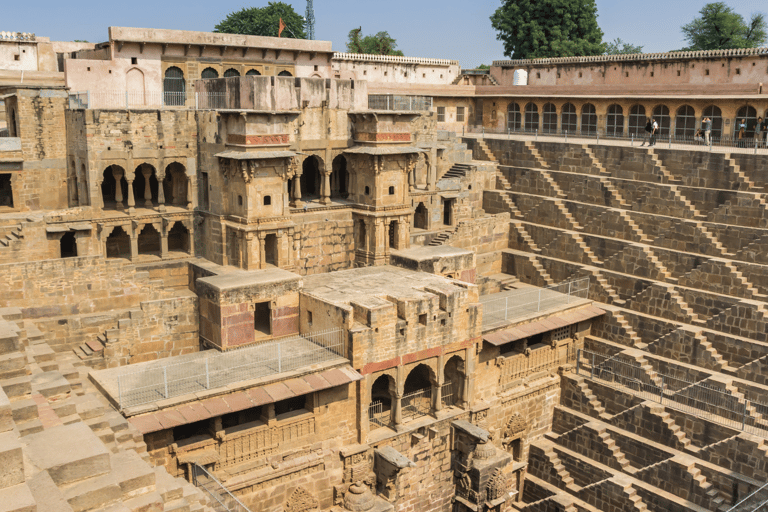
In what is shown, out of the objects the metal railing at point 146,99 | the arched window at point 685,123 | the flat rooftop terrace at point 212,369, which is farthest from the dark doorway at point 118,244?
the arched window at point 685,123

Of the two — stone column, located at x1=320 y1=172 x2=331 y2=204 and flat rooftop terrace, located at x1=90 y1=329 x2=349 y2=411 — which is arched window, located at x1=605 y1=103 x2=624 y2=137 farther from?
flat rooftop terrace, located at x1=90 y1=329 x2=349 y2=411

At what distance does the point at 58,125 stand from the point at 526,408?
20.1 m

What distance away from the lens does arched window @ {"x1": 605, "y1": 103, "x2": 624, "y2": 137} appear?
37.2 m

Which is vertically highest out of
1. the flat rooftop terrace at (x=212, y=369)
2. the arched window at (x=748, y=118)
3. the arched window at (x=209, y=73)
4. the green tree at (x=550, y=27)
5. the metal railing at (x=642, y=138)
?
the green tree at (x=550, y=27)

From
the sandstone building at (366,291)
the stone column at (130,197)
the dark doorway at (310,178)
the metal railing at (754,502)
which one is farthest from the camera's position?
the dark doorway at (310,178)

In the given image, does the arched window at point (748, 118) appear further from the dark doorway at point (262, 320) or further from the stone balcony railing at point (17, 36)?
the stone balcony railing at point (17, 36)

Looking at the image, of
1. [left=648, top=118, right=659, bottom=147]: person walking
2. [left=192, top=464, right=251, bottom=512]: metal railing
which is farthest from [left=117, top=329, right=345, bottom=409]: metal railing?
[left=648, top=118, right=659, bottom=147]: person walking

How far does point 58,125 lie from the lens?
27828 mm

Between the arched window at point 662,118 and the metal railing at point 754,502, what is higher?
the arched window at point 662,118

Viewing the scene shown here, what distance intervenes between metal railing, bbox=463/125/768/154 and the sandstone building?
0.63 feet

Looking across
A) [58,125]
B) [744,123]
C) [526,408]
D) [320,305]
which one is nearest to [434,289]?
[320,305]

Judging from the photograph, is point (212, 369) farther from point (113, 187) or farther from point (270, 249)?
point (113, 187)

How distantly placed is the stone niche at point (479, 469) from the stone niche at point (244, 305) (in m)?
6.63

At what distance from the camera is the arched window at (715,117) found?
110 ft
